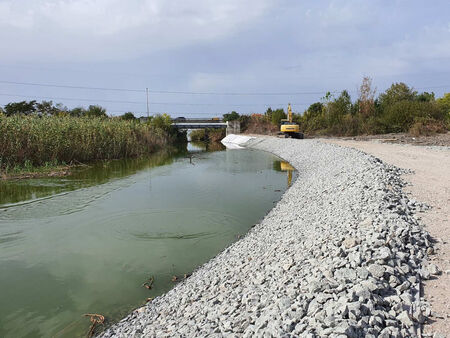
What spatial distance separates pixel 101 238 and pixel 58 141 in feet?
39.8

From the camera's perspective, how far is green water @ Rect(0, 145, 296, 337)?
510cm

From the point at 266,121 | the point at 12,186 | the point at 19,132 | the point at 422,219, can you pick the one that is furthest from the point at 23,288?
the point at 266,121

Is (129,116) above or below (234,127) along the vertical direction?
above

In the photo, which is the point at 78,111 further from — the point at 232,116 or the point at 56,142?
the point at 56,142

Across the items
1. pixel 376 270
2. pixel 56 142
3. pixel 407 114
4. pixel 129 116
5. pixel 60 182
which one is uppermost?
pixel 129 116

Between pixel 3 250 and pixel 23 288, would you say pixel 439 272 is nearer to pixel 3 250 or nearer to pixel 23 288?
pixel 23 288

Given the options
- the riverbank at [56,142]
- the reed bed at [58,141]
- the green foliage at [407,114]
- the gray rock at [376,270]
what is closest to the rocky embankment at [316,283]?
the gray rock at [376,270]

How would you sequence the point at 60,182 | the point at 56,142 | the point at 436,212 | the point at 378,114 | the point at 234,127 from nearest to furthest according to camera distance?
the point at 436,212 → the point at 60,182 → the point at 56,142 → the point at 378,114 → the point at 234,127

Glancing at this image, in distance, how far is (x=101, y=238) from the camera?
780cm

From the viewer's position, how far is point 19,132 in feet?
53.2

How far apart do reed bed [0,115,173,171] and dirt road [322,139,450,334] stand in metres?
16.6

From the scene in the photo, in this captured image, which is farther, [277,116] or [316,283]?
[277,116]

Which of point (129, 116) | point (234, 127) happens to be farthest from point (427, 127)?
point (129, 116)

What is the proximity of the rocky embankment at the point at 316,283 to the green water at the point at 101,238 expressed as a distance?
0.84 meters
